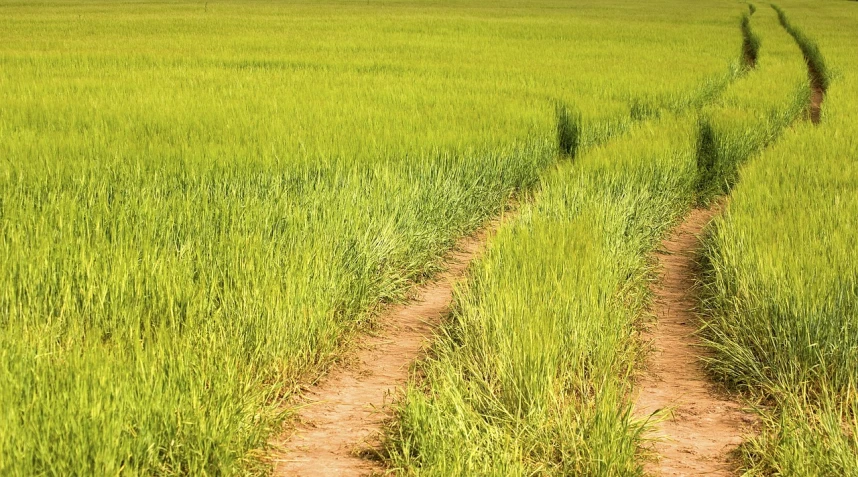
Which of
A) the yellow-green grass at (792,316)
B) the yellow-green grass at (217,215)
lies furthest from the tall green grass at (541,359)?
the yellow-green grass at (217,215)

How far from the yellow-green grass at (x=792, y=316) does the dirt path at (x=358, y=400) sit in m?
1.26

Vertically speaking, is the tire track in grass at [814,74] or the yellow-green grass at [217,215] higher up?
the yellow-green grass at [217,215]

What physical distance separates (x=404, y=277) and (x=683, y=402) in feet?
5.94

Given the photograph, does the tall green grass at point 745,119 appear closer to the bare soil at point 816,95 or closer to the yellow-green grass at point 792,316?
the bare soil at point 816,95

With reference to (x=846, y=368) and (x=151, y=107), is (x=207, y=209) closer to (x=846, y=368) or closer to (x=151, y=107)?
(x=846, y=368)

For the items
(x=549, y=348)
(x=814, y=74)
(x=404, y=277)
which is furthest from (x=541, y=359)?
(x=814, y=74)

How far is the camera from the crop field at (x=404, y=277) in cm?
266

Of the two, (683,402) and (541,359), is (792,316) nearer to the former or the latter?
(683,402)

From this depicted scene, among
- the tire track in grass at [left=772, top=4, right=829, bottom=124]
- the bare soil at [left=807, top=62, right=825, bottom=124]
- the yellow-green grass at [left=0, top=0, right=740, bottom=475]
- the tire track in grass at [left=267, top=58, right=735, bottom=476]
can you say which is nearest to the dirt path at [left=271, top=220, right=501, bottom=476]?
the tire track in grass at [left=267, top=58, right=735, bottom=476]

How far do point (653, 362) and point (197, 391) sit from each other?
6.78ft

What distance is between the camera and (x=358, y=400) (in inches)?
135

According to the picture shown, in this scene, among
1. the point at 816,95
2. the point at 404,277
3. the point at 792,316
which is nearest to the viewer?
the point at 792,316

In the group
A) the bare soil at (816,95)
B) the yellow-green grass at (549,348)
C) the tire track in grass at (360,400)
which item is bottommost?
the bare soil at (816,95)

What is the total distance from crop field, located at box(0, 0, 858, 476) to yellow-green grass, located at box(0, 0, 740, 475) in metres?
0.02
